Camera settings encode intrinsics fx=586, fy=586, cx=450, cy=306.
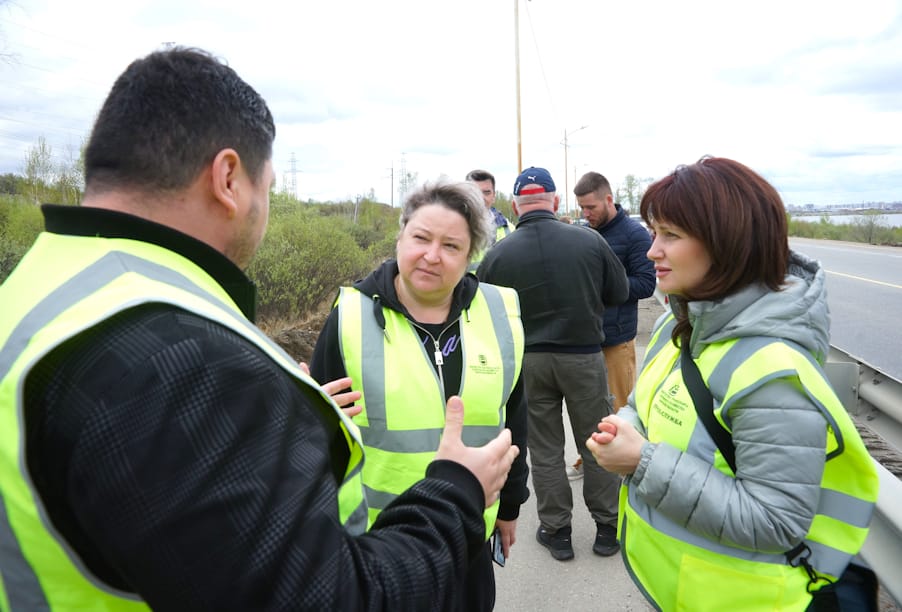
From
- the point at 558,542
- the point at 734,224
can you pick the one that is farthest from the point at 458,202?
the point at 558,542

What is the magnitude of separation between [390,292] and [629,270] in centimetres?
331

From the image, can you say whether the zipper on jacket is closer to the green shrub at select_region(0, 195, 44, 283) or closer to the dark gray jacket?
the dark gray jacket

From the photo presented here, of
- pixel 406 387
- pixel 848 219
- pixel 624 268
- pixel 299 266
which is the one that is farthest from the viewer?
pixel 848 219

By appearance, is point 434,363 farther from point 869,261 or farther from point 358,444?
point 869,261

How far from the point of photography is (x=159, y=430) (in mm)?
778

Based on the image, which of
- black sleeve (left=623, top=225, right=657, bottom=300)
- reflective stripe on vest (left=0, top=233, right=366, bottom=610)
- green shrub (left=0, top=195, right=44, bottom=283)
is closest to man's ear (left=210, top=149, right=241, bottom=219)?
reflective stripe on vest (left=0, top=233, right=366, bottom=610)

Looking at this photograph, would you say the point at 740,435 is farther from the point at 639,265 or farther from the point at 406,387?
the point at 639,265

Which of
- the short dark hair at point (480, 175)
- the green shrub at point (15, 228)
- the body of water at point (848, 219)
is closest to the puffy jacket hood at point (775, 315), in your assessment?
the short dark hair at point (480, 175)

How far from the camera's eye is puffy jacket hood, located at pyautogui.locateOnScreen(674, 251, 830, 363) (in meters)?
1.65

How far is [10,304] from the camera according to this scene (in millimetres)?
932

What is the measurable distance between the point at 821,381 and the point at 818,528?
44 cm

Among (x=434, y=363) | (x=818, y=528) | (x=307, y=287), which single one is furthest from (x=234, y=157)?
(x=307, y=287)

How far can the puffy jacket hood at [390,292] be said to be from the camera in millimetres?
2254

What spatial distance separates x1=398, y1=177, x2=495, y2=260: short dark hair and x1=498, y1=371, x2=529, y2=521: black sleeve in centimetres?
66
